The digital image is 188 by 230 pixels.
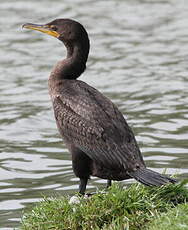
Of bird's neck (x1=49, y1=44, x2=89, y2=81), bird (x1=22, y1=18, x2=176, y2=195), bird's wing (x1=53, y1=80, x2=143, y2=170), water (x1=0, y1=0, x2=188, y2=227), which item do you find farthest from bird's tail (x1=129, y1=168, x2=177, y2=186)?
water (x1=0, y1=0, x2=188, y2=227)

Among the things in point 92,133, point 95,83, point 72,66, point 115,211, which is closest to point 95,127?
point 92,133

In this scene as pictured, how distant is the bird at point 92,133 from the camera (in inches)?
368

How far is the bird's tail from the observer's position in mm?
8956

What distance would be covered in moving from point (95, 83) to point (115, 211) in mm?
9513

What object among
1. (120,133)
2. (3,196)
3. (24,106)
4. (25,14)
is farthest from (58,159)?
(25,14)

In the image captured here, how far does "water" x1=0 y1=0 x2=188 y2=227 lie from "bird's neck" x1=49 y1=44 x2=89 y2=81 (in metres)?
1.91

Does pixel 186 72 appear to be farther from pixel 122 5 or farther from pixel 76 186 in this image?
pixel 76 186

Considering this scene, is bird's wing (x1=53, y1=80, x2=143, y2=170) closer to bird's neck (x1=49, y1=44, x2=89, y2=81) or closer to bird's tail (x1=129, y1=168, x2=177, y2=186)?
bird's tail (x1=129, y1=168, x2=177, y2=186)

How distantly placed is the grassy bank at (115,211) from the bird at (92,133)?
191 millimetres

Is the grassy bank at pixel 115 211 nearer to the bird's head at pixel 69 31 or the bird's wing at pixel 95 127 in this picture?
the bird's wing at pixel 95 127

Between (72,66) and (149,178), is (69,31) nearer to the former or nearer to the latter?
(72,66)

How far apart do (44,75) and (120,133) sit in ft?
30.4

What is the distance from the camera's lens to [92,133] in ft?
31.5

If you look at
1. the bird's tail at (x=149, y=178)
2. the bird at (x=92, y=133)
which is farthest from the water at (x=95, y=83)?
the bird's tail at (x=149, y=178)
